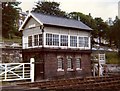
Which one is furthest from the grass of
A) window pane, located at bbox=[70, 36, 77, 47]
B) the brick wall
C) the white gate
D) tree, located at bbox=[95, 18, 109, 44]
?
the white gate

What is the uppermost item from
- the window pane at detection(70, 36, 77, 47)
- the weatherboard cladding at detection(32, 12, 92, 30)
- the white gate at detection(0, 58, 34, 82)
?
the weatherboard cladding at detection(32, 12, 92, 30)

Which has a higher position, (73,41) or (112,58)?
(73,41)

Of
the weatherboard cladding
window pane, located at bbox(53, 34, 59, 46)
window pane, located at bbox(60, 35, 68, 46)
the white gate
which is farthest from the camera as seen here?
window pane, located at bbox(60, 35, 68, 46)

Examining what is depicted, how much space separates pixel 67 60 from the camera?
12602 millimetres

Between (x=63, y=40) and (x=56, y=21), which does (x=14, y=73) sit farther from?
(x=56, y=21)

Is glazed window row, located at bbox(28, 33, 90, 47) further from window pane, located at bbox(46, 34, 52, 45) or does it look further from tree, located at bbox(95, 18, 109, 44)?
tree, located at bbox(95, 18, 109, 44)

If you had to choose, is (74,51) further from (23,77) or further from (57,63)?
(23,77)

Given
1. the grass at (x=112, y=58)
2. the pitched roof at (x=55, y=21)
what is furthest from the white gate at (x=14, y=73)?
the grass at (x=112, y=58)

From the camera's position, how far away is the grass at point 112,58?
61.0 feet

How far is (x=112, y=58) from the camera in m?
19.7

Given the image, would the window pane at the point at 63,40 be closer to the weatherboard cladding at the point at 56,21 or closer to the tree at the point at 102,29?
the weatherboard cladding at the point at 56,21

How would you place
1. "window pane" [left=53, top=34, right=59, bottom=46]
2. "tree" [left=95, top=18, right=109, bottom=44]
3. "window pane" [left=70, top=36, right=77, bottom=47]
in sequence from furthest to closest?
"tree" [left=95, top=18, right=109, bottom=44], "window pane" [left=70, top=36, right=77, bottom=47], "window pane" [left=53, top=34, right=59, bottom=46]

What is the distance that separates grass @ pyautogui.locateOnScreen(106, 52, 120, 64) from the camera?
18.6 meters

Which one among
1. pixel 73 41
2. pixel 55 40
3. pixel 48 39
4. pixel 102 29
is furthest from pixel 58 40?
pixel 102 29
